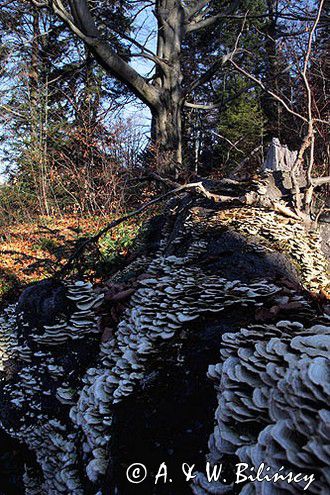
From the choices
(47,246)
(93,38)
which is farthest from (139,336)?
(93,38)

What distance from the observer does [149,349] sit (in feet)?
5.89

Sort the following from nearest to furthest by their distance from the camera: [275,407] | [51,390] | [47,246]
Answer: [275,407], [51,390], [47,246]

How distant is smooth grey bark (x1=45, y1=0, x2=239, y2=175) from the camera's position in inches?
340

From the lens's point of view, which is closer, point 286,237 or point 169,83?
point 286,237

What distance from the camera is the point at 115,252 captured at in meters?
5.88

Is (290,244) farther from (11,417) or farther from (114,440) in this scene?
(11,417)

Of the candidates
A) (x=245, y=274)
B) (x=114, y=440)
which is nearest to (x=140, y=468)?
(x=114, y=440)

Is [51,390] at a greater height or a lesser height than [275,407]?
lesser

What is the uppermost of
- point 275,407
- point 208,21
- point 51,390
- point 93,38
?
point 208,21

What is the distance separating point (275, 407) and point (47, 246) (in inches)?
307

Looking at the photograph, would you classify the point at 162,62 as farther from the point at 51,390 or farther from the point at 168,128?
the point at 51,390

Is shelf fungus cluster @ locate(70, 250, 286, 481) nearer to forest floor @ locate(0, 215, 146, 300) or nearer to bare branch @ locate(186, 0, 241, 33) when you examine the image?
forest floor @ locate(0, 215, 146, 300)

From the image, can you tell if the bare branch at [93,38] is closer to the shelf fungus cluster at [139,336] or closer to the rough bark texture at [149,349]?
the rough bark texture at [149,349]

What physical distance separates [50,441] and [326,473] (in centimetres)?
186
